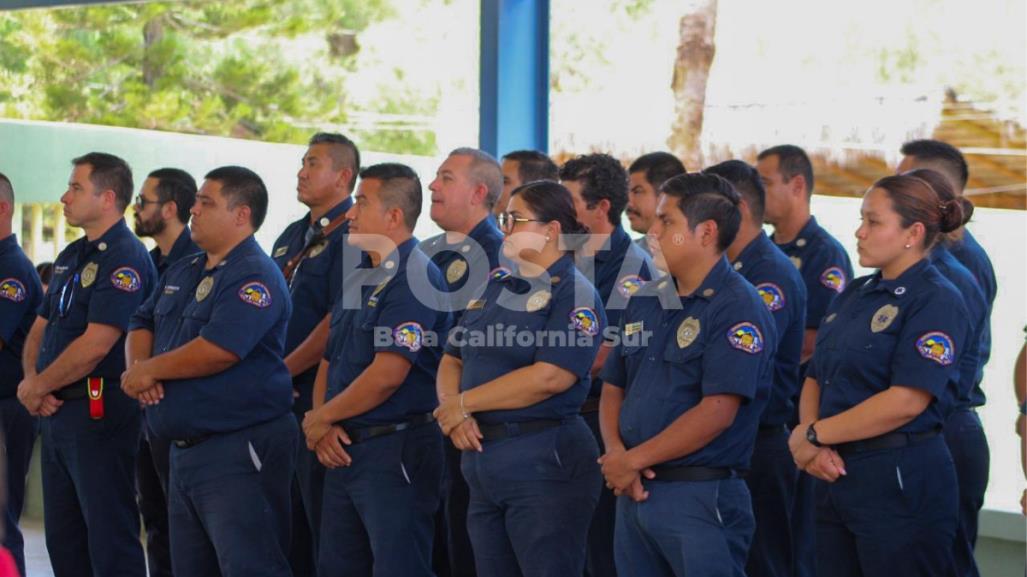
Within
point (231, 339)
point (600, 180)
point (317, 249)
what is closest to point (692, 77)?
point (600, 180)

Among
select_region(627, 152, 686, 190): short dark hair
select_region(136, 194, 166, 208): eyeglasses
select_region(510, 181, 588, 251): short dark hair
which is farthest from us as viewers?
select_region(136, 194, 166, 208): eyeglasses

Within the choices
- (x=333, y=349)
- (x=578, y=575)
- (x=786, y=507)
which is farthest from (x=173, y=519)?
(x=786, y=507)

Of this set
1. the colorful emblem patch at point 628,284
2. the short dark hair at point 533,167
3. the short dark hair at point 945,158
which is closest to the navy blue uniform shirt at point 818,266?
the short dark hair at point 945,158

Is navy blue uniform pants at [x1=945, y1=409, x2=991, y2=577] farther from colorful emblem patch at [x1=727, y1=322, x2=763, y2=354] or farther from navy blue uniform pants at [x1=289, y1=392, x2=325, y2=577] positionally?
navy blue uniform pants at [x1=289, y1=392, x2=325, y2=577]

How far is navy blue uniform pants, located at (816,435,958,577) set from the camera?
3.19m

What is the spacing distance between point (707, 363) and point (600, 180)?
4.44ft

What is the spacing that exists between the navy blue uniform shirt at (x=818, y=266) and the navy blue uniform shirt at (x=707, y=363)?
103cm

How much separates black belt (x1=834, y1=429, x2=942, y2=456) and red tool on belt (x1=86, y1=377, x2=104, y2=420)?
2.60 metres

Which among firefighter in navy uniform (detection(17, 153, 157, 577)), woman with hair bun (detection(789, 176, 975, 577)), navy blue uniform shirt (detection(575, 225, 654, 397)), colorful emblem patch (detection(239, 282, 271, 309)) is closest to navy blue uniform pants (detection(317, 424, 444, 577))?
colorful emblem patch (detection(239, 282, 271, 309))

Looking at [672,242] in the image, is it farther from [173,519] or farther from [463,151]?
[173,519]

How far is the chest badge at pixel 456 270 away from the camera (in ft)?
14.3

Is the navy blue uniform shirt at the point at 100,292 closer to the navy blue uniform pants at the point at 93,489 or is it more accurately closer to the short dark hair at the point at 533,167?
the navy blue uniform pants at the point at 93,489

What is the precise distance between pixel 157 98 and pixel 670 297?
22.3 feet

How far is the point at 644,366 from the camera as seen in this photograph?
3.37m
